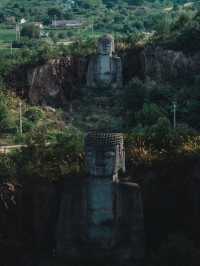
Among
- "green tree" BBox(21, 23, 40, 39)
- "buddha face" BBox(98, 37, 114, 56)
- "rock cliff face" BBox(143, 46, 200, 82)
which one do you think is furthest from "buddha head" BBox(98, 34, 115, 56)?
"green tree" BBox(21, 23, 40, 39)

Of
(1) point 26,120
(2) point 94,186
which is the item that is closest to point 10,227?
(2) point 94,186

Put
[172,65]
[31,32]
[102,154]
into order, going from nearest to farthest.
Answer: [102,154]
[172,65]
[31,32]

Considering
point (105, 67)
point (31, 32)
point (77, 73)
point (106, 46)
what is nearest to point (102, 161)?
point (106, 46)

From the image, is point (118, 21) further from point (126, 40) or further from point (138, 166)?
point (138, 166)

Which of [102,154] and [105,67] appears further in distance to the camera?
[105,67]

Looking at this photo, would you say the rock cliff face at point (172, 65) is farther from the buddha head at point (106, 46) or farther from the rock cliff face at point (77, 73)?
the buddha head at point (106, 46)

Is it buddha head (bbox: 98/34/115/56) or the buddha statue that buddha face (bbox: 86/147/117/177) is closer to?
the buddha statue

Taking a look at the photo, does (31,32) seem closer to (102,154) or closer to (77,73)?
(77,73)
